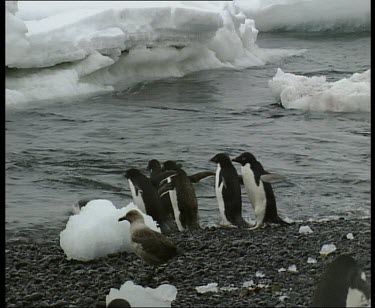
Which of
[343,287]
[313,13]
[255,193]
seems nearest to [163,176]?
[255,193]

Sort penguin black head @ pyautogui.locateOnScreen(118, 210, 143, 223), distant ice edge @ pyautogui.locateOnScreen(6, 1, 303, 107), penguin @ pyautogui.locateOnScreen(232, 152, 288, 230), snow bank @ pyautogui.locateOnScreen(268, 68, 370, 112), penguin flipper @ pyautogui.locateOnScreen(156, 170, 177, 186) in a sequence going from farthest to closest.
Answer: distant ice edge @ pyautogui.locateOnScreen(6, 1, 303, 107) → penguin flipper @ pyautogui.locateOnScreen(156, 170, 177, 186) → penguin @ pyautogui.locateOnScreen(232, 152, 288, 230) → snow bank @ pyautogui.locateOnScreen(268, 68, 370, 112) → penguin black head @ pyautogui.locateOnScreen(118, 210, 143, 223)

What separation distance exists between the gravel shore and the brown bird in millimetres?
28

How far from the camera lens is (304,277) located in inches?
82.7

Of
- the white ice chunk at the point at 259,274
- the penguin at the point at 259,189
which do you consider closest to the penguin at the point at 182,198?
the penguin at the point at 259,189

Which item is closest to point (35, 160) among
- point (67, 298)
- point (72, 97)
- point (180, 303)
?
point (72, 97)

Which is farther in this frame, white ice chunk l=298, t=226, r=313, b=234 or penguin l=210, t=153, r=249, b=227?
penguin l=210, t=153, r=249, b=227

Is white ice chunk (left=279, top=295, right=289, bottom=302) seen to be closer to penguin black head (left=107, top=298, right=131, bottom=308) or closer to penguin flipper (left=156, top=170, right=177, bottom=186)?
penguin black head (left=107, top=298, right=131, bottom=308)

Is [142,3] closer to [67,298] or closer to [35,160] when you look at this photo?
[35,160]

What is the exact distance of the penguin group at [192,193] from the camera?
9.54ft

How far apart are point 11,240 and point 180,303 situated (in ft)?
2.43

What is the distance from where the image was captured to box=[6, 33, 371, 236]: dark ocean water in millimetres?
2658

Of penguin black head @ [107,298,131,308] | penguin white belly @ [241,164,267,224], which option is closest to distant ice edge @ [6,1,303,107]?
penguin white belly @ [241,164,267,224]

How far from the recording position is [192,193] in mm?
3055

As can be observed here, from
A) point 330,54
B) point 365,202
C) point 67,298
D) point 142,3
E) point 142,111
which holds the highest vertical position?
point 142,3
